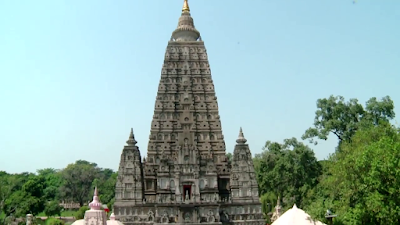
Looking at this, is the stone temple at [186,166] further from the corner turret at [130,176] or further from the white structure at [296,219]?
the white structure at [296,219]

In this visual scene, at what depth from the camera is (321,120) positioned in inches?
1515

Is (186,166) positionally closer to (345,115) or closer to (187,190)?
(187,190)

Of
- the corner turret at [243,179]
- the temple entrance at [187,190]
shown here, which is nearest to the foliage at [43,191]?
the temple entrance at [187,190]

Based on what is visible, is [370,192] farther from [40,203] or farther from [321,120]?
[40,203]

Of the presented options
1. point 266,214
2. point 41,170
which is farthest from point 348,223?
point 41,170

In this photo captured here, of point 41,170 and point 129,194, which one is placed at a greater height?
point 41,170

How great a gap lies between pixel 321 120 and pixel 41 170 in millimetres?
106936

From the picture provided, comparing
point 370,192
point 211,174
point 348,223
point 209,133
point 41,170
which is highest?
point 41,170

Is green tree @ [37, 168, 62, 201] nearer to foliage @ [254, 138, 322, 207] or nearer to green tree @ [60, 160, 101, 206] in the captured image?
green tree @ [60, 160, 101, 206]

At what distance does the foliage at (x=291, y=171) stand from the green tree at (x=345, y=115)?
7.97ft

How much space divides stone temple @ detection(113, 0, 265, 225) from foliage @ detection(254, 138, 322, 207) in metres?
7.15

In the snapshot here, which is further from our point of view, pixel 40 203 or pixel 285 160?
pixel 40 203

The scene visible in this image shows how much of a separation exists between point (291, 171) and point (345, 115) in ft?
27.3

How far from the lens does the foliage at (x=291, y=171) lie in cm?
4000
